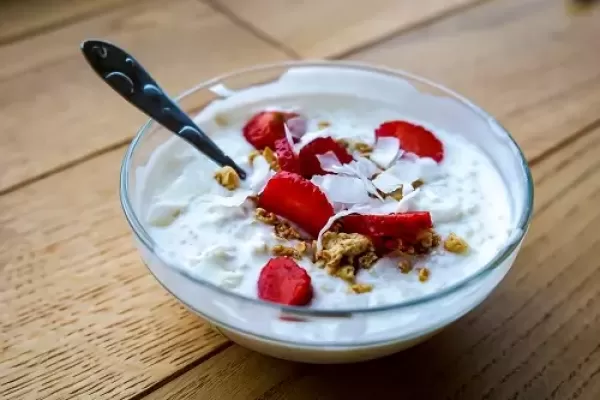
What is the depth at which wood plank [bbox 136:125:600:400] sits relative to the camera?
743 millimetres

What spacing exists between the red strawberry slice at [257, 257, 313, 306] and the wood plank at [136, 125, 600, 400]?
0.30 feet

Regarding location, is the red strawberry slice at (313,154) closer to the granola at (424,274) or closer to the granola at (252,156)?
the granola at (252,156)

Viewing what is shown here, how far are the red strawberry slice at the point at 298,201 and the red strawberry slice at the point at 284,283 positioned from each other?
0.07 meters

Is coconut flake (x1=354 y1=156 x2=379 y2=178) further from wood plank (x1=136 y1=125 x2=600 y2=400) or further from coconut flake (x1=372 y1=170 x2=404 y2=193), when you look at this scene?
wood plank (x1=136 y1=125 x2=600 y2=400)

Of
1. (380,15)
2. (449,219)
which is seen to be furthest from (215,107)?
(380,15)

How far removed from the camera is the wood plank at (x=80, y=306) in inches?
29.5

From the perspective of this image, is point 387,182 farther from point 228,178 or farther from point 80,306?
point 80,306

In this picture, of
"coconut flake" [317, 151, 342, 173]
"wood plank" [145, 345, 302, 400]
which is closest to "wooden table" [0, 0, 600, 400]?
"wood plank" [145, 345, 302, 400]

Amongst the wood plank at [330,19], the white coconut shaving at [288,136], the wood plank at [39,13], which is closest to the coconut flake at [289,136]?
the white coconut shaving at [288,136]

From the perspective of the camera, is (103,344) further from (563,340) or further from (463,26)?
(463,26)

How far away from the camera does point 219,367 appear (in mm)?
760

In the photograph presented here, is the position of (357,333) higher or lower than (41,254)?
higher

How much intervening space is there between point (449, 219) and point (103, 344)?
0.38m

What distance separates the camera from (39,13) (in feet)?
4.19
